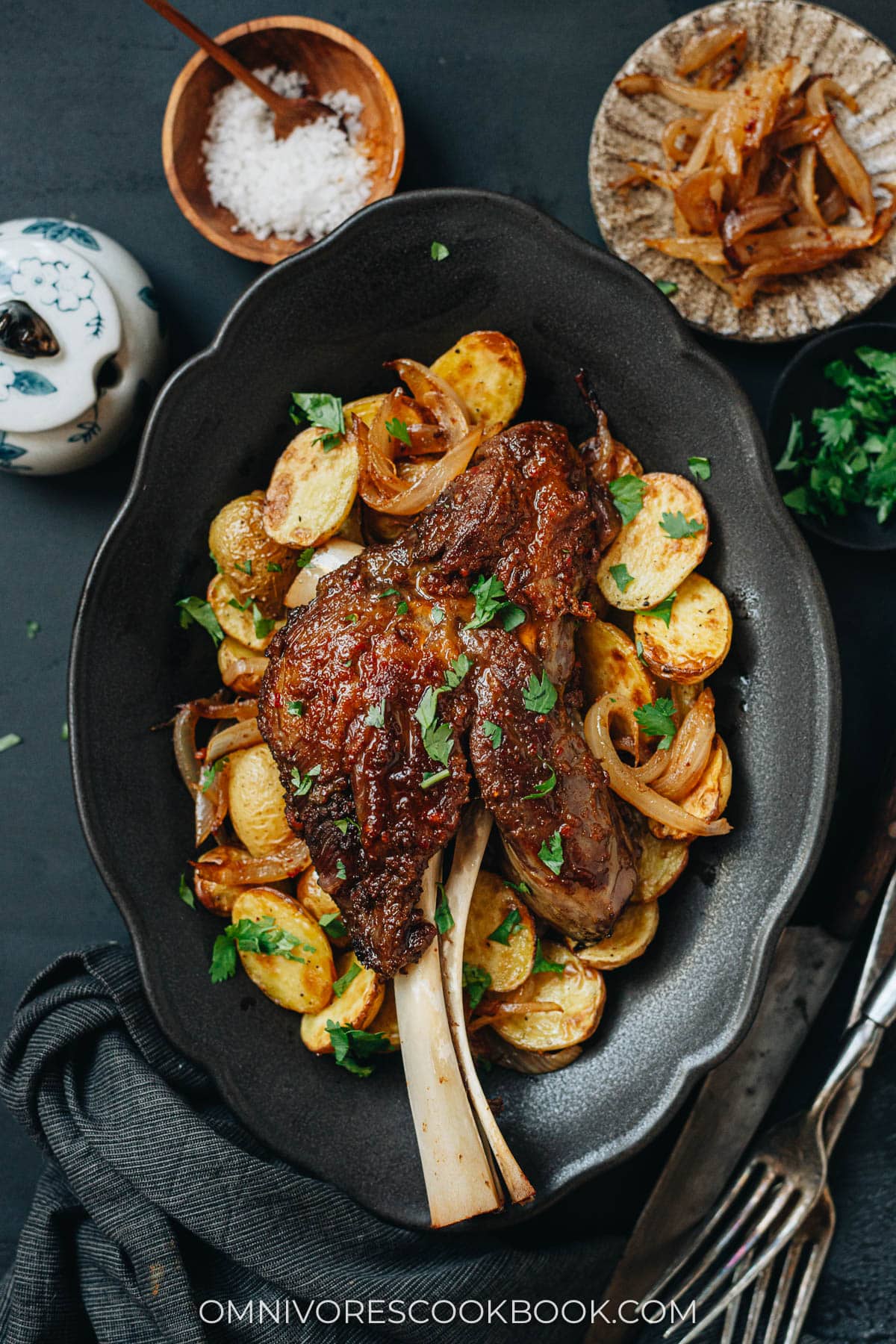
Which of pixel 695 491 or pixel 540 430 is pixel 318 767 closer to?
pixel 540 430

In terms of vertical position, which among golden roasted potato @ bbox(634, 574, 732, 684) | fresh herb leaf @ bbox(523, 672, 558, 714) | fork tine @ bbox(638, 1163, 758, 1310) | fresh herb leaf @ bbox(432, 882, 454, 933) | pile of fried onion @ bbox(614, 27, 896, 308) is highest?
pile of fried onion @ bbox(614, 27, 896, 308)

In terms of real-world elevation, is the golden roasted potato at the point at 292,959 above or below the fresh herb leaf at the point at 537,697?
below

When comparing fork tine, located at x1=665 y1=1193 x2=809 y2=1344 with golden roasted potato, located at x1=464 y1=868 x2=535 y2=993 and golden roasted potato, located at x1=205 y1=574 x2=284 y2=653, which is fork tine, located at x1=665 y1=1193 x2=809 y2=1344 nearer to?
golden roasted potato, located at x1=464 y1=868 x2=535 y2=993

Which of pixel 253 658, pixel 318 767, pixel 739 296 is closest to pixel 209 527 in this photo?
pixel 253 658

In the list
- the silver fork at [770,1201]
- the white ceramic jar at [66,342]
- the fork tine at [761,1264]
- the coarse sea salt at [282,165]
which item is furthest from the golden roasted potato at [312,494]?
the fork tine at [761,1264]

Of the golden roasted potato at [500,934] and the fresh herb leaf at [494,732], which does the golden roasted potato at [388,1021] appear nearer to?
the golden roasted potato at [500,934]

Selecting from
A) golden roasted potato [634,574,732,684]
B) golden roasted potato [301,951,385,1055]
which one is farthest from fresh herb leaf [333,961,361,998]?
golden roasted potato [634,574,732,684]

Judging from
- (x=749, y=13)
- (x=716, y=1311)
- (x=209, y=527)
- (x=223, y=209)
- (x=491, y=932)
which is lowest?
(x=716, y=1311)
